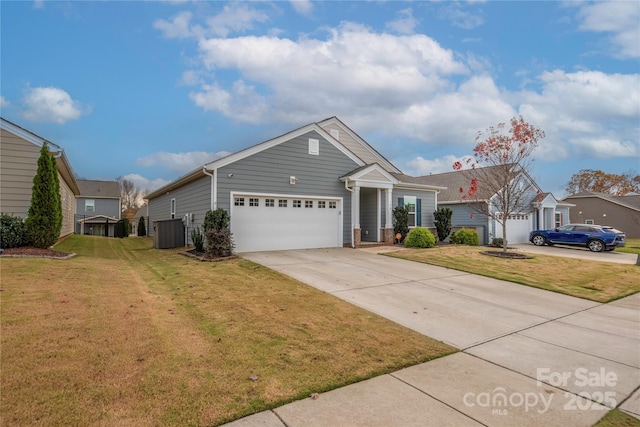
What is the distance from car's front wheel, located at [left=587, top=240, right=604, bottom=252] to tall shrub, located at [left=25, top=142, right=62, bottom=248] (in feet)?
83.1

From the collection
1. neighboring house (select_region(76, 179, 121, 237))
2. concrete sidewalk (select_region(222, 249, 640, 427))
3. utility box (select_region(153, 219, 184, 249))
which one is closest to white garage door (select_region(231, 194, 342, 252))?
utility box (select_region(153, 219, 184, 249))

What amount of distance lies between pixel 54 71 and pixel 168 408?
15794mm

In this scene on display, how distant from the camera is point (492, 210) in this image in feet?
69.2

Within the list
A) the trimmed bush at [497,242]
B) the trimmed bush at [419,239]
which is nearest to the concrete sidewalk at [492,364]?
the trimmed bush at [419,239]

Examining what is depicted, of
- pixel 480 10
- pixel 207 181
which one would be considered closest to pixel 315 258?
pixel 207 181

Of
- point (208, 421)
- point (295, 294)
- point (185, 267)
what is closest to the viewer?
point (208, 421)

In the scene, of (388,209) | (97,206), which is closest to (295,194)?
(388,209)

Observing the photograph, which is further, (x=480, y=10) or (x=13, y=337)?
(x=480, y=10)

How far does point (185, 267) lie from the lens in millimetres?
9516

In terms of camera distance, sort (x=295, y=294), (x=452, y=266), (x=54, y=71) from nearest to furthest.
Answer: (x=295, y=294), (x=452, y=266), (x=54, y=71)

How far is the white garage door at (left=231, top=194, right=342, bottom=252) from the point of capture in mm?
13008

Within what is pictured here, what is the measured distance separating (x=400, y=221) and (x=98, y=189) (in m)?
40.5

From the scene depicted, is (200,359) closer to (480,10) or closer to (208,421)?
(208,421)

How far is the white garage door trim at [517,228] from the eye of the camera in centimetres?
2184
